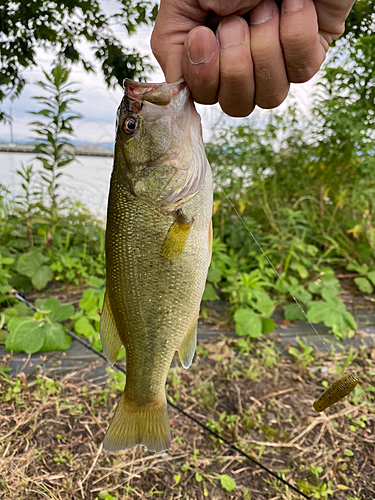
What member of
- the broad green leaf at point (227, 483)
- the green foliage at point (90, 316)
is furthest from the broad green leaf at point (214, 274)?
the broad green leaf at point (227, 483)

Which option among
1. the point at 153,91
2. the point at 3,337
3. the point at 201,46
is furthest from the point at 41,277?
the point at 201,46

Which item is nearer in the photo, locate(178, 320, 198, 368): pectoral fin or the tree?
locate(178, 320, 198, 368): pectoral fin

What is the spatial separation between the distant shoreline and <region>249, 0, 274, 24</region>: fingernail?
284 centimetres

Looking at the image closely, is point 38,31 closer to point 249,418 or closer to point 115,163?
point 115,163

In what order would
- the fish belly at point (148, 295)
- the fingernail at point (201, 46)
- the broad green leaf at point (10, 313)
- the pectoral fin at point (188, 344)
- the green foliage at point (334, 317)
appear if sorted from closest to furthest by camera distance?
the fingernail at point (201, 46)
the fish belly at point (148, 295)
the pectoral fin at point (188, 344)
the broad green leaf at point (10, 313)
the green foliage at point (334, 317)

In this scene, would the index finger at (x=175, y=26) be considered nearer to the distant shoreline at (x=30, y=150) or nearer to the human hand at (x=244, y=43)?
the human hand at (x=244, y=43)

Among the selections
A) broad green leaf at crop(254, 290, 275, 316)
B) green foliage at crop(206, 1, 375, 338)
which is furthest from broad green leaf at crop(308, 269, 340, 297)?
broad green leaf at crop(254, 290, 275, 316)

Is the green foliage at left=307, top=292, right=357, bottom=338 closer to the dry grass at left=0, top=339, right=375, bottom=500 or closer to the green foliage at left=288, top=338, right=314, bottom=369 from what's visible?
the green foliage at left=288, top=338, right=314, bottom=369

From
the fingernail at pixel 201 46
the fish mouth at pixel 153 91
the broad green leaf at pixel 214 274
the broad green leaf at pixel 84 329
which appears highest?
the fingernail at pixel 201 46

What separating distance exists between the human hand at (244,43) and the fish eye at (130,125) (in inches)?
6.8

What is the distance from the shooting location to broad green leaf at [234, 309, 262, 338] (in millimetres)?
2596

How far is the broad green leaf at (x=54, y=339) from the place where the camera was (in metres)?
2.32

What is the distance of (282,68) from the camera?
1102 millimetres

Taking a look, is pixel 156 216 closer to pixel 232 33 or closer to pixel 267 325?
pixel 232 33
